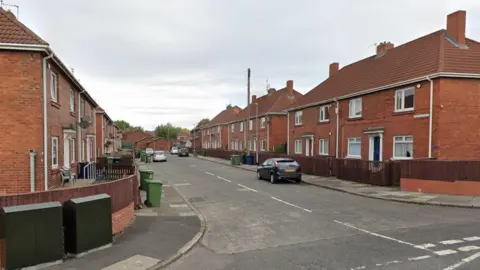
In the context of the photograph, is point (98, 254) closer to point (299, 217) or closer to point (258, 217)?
point (258, 217)

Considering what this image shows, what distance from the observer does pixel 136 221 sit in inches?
355

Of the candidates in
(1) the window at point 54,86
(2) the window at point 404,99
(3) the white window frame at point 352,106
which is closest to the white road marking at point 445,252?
(2) the window at point 404,99

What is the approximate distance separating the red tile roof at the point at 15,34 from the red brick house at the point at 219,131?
4514 centimetres

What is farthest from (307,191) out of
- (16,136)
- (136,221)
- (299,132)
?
(299,132)

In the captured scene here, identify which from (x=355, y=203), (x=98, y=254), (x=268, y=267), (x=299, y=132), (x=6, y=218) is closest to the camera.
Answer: (x=6, y=218)

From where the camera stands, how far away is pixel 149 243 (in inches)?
278

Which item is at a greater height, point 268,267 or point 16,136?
point 16,136

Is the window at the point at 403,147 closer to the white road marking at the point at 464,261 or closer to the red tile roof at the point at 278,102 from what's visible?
the white road marking at the point at 464,261

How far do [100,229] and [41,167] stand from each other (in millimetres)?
5089

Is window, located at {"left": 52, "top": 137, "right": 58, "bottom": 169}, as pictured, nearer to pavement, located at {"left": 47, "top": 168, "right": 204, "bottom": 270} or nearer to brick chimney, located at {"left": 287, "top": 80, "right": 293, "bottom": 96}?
pavement, located at {"left": 47, "top": 168, "right": 204, "bottom": 270}

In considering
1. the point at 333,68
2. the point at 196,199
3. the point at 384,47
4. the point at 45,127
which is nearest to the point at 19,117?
the point at 45,127

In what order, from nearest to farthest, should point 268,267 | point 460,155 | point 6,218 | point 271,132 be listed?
point 6,218, point 268,267, point 460,155, point 271,132

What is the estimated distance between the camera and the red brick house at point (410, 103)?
15.6m

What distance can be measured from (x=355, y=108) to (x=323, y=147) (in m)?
5.12
